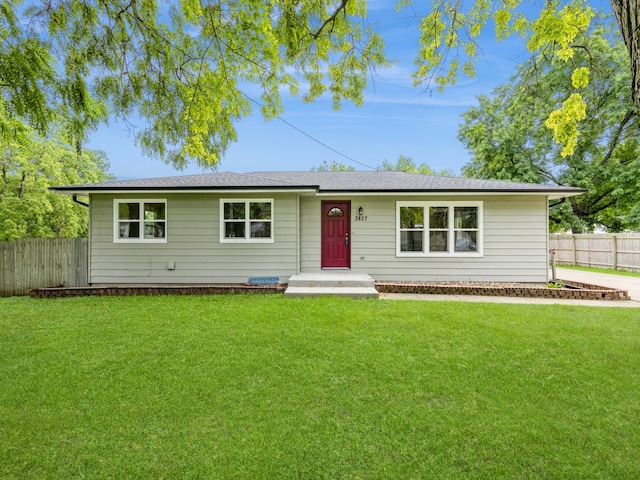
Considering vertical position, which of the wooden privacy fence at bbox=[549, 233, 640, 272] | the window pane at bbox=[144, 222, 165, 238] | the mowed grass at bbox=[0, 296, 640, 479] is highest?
the window pane at bbox=[144, 222, 165, 238]

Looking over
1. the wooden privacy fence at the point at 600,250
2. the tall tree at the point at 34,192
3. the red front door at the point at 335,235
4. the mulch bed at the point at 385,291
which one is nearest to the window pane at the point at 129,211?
the mulch bed at the point at 385,291

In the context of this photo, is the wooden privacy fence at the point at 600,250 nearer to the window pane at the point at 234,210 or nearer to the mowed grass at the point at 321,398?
the mowed grass at the point at 321,398

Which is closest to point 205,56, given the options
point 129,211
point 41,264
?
point 129,211

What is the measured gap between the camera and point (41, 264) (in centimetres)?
919

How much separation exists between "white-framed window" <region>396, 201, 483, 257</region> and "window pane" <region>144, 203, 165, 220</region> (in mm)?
6837

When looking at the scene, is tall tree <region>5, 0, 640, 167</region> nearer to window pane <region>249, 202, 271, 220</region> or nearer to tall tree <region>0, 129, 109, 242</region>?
window pane <region>249, 202, 271, 220</region>

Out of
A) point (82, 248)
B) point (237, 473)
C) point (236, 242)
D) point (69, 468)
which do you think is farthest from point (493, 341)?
point (82, 248)

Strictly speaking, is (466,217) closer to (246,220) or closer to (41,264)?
(246,220)

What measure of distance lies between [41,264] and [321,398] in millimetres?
9939

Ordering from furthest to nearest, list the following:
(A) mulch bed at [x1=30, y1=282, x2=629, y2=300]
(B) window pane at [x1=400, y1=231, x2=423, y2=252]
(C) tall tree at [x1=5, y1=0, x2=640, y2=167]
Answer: (B) window pane at [x1=400, y1=231, x2=423, y2=252] < (A) mulch bed at [x1=30, y1=282, x2=629, y2=300] < (C) tall tree at [x1=5, y1=0, x2=640, y2=167]

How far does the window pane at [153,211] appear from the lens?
9398 mm

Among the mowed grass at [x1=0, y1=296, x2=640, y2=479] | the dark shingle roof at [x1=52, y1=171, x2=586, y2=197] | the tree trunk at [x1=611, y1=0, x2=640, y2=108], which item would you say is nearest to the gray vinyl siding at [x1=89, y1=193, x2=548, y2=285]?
the dark shingle roof at [x1=52, y1=171, x2=586, y2=197]

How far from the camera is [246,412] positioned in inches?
114

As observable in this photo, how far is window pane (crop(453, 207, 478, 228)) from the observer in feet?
31.2
